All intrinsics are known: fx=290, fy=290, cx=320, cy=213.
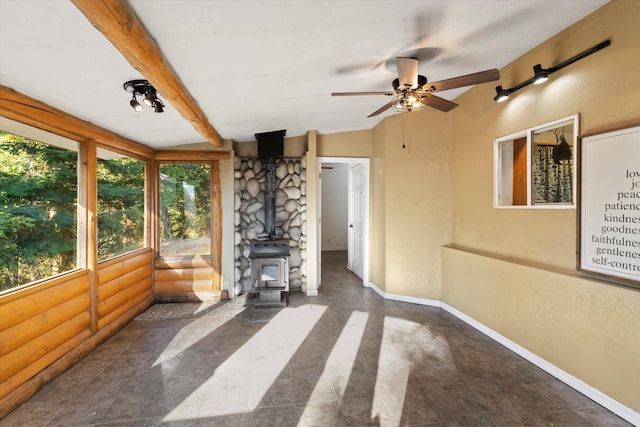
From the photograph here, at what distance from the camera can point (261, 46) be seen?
6.59 feet

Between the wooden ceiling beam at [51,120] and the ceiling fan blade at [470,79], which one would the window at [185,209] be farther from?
the ceiling fan blade at [470,79]

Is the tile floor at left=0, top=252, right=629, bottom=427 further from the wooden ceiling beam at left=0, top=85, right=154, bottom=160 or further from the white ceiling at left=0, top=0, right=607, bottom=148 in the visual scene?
the white ceiling at left=0, top=0, right=607, bottom=148

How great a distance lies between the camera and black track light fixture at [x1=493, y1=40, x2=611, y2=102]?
2188 millimetres

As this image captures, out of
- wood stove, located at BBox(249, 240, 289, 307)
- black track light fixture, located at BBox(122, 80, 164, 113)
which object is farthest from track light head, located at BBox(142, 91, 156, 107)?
wood stove, located at BBox(249, 240, 289, 307)

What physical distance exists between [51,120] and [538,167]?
4388 millimetres

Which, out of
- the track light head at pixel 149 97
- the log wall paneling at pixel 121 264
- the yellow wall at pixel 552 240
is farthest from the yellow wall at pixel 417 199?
the log wall paneling at pixel 121 264

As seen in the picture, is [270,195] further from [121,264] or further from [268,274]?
[121,264]

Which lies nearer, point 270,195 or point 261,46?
point 261,46

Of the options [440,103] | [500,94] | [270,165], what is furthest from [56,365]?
[500,94]

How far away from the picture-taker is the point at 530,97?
2818 millimetres

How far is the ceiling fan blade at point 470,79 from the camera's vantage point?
2.08 metres

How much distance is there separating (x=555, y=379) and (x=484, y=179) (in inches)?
80.8

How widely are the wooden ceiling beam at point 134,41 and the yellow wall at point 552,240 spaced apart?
315 cm

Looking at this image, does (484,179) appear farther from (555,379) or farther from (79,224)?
(79,224)
